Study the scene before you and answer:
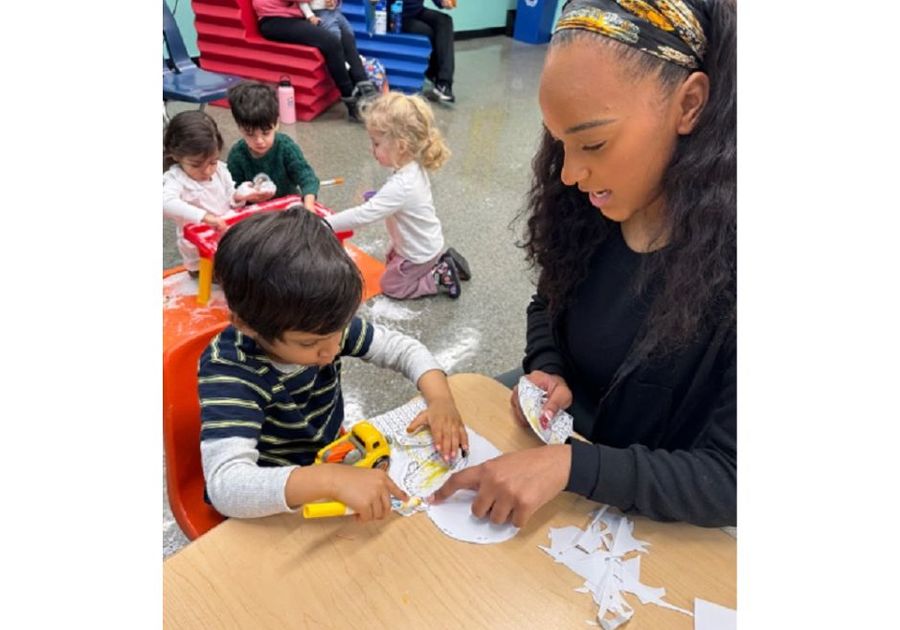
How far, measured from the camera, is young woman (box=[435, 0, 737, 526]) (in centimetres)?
73

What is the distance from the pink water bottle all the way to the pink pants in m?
2.15

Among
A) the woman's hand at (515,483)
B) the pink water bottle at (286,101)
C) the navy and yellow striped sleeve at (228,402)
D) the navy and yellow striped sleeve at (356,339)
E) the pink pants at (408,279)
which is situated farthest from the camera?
the pink water bottle at (286,101)

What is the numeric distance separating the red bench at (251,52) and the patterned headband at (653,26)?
159 inches

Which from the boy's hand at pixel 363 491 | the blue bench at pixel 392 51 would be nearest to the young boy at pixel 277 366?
the boy's hand at pixel 363 491

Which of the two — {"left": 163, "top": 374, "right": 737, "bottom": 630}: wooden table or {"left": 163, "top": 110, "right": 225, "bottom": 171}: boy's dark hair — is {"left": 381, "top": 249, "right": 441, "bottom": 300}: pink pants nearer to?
{"left": 163, "top": 110, "right": 225, "bottom": 171}: boy's dark hair

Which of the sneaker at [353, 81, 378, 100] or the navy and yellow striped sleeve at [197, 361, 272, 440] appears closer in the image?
the navy and yellow striped sleeve at [197, 361, 272, 440]

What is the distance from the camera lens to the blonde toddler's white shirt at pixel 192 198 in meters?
2.17

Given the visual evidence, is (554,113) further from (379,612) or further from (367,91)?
(367,91)

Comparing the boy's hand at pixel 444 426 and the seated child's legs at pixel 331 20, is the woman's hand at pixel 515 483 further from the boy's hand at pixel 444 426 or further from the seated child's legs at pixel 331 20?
the seated child's legs at pixel 331 20

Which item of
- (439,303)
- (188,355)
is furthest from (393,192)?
(188,355)

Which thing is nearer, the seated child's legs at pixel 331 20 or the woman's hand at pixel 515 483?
the woman's hand at pixel 515 483

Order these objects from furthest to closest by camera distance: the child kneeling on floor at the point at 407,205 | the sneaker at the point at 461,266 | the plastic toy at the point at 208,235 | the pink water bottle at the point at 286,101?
the pink water bottle at the point at 286,101 < the sneaker at the point at 461,266 < the child kneeling on floor at the point at 407,205 < the plastic toy at the point at 208,235

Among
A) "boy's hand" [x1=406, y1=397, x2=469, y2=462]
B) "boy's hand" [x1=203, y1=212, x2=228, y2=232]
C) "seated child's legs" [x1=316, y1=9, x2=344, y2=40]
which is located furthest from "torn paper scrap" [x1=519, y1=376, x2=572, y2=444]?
"seated child's legs" [x1=316, y1=9, x2=344, y2=40]

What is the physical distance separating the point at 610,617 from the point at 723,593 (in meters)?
0.15
